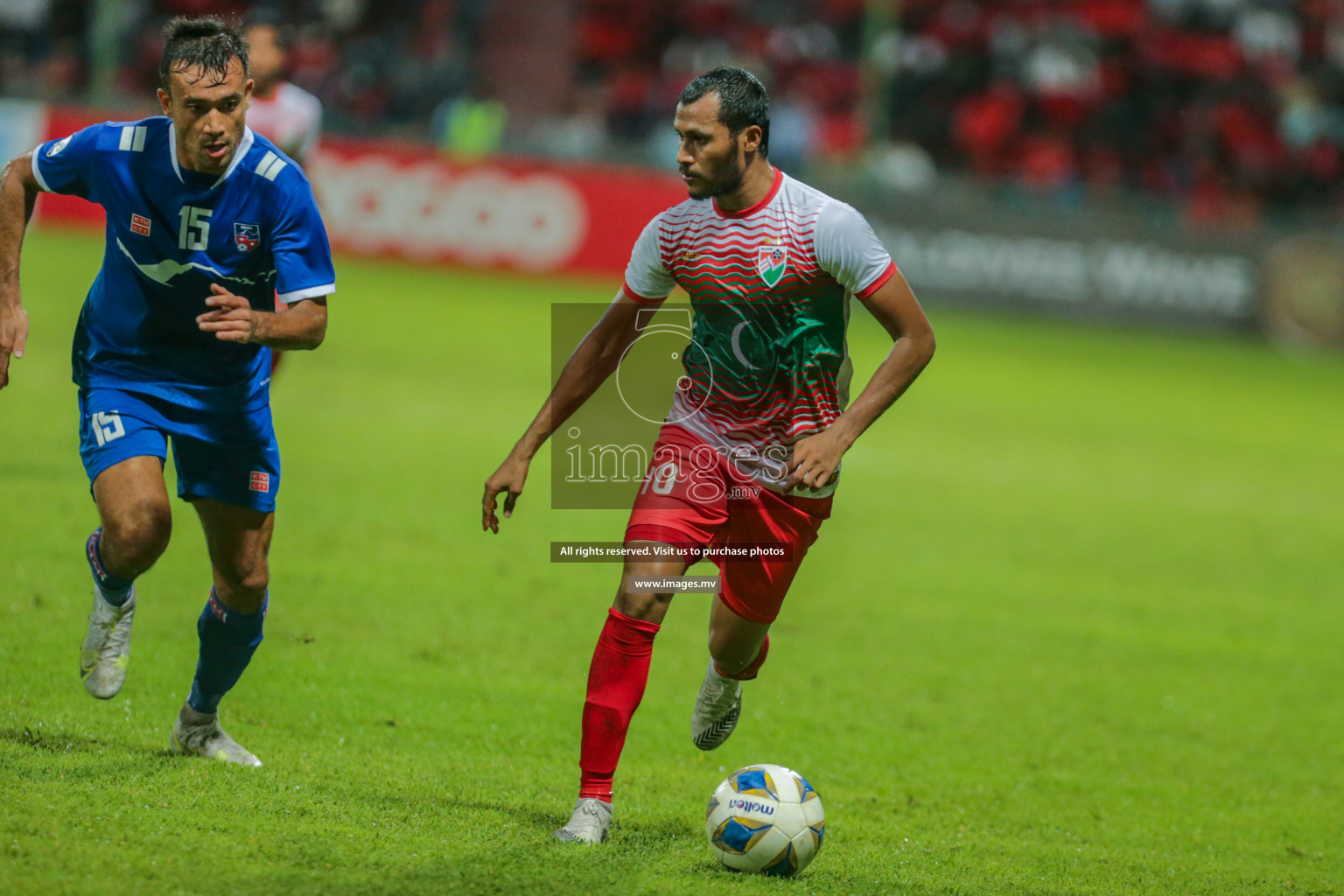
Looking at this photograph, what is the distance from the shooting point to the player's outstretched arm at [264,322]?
15.2 ft

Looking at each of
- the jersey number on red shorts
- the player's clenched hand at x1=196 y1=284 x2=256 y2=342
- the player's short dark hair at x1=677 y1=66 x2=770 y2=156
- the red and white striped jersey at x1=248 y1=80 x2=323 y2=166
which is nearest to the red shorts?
the jersey number on red shorts

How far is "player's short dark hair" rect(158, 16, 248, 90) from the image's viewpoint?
190 inches

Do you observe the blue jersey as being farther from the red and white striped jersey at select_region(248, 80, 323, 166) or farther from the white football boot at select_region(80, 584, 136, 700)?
the red and white striped jersey at select_region(248, 80, 323, 166)

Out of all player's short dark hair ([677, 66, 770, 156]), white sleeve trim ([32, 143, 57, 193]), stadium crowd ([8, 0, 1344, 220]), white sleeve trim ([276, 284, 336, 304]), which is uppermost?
stadium crowd ([8, 0, 1344, 220])

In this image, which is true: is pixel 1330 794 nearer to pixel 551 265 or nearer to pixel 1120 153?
pixel 551 265

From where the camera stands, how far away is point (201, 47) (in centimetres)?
484

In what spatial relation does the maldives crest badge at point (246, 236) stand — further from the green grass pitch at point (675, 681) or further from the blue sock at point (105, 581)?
the green grass pitch at point (675, 681)

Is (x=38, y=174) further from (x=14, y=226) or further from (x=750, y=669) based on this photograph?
(x=750, y=669)

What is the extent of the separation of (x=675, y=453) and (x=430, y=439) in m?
7.30

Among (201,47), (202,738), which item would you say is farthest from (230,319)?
(202,738)

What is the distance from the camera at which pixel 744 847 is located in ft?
15.3

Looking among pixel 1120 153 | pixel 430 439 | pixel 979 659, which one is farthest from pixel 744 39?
pixel 979 659

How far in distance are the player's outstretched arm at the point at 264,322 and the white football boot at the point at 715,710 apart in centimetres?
209

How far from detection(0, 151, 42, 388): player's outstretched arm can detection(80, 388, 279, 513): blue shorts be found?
34 cm
